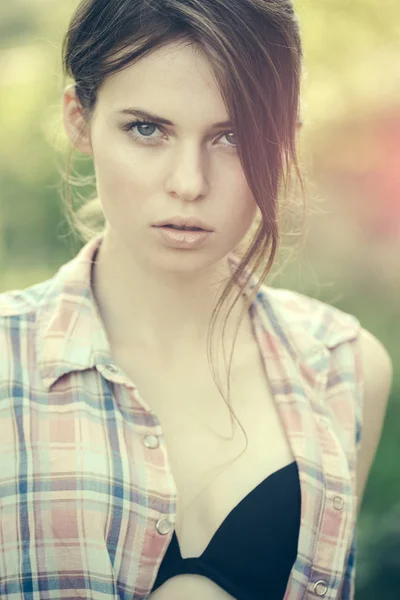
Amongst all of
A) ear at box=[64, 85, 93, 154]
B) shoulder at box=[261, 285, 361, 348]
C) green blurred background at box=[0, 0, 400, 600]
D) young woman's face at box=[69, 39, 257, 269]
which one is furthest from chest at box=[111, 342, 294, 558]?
green blurred background at box=[0, 0, 400, 600]

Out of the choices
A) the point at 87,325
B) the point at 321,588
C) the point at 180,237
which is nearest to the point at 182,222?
the point at 180,237

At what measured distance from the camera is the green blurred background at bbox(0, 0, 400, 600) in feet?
8.29

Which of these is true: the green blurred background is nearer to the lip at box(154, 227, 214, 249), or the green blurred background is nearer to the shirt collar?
the shirt collar

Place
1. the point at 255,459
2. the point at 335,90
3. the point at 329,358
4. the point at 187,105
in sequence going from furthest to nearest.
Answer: the point at 335,90
the point at 329,358
the point at 255,459
the point at 187,105

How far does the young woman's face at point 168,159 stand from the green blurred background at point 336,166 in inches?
53.7

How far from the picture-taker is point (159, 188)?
1136 millimetres

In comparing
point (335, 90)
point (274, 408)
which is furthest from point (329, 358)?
point (335, 90)

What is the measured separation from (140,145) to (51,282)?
1.07ft

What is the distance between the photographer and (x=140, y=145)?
1147 millimetres

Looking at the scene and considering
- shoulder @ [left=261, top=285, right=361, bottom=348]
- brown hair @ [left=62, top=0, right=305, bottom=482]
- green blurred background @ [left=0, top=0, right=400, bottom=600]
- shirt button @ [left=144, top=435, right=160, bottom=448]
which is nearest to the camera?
brown hair @ [left=62, top=0, right=305, bottom=482]

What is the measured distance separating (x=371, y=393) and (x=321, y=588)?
1.23 feet

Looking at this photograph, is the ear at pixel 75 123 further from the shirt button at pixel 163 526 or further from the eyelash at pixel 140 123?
the shirt button at pixel 163 526

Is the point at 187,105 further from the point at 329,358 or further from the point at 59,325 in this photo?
the point at 329,358

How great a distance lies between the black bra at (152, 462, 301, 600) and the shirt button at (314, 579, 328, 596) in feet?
0.17
